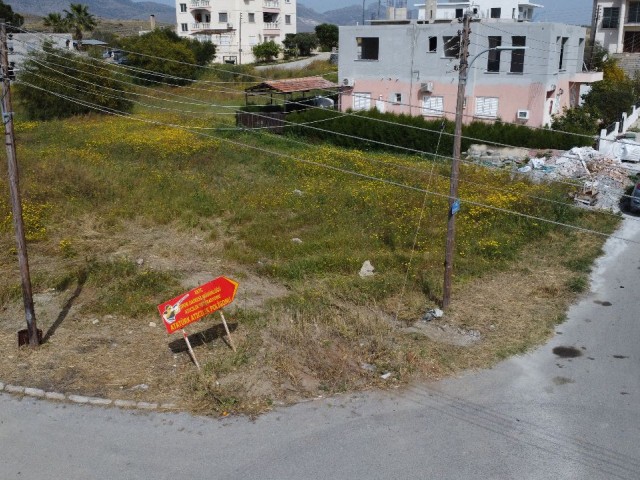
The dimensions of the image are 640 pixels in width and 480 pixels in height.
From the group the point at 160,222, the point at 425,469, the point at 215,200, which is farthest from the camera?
the point at 215,200

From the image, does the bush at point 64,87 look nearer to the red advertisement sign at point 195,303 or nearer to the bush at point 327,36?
the red advertisement sign at point 195,303

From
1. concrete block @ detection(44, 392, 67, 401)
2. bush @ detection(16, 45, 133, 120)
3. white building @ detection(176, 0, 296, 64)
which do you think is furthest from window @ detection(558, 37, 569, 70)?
white building @ detection(176, 0, 296, 64)

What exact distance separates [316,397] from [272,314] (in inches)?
116

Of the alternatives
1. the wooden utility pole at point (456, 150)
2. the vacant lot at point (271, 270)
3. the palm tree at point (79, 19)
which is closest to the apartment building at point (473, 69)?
the vacant lot at point (271, 270)

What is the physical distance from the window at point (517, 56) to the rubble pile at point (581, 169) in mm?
6236

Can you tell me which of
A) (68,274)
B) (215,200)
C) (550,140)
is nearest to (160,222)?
(215,200)

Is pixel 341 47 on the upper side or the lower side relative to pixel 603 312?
upper

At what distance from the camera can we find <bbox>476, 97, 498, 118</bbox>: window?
33.7 metres

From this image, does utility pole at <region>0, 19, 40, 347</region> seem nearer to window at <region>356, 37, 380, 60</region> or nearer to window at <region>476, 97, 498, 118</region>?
window at <region>476, 97, 498, 118</region>

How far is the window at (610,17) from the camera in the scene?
54.0 metres

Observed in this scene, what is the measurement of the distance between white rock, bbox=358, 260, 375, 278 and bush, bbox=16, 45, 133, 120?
80.7 feet

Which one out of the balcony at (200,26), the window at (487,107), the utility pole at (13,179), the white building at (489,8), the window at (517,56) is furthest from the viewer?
the balcony at (200,26)

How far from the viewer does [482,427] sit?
10594 millimetres

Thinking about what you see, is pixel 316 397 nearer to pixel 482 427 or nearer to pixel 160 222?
pixel 482 427
